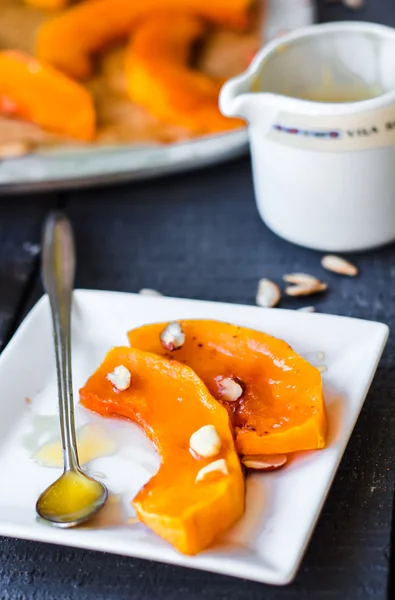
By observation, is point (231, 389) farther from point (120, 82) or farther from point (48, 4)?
point (48, 4)

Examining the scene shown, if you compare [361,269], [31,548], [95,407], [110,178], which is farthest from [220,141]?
[31,548]

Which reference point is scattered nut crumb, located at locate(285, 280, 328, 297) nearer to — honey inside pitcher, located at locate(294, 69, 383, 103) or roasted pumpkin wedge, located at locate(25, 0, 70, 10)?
honey inside pitcher, located at locate(294, 69, 383, 103)

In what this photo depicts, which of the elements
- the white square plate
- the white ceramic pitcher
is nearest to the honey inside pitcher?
the white ceramic pitcher

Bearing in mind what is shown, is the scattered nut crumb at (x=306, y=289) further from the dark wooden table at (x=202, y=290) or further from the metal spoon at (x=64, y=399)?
the metal spoon at (x=64, y=399)

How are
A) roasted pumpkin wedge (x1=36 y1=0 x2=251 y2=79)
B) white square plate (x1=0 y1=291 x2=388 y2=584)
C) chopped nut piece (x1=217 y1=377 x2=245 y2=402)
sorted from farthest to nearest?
Result: 1. roasted pumpkin wedge (x1=36 y1=0 x2=251 y2=79)
2. chopped nut piece (x1=217 y1=377 x2=245 y2=402)
3. white square plate (x1=0 y1=291 x2=388 y2=584)

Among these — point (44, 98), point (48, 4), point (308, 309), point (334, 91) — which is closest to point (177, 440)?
point (308, 309)

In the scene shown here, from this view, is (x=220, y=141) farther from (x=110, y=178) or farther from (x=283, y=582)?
(x=283, y=582)

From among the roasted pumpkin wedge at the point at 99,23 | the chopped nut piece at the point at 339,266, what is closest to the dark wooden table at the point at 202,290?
the chopped nut piece at the point at 339,266
